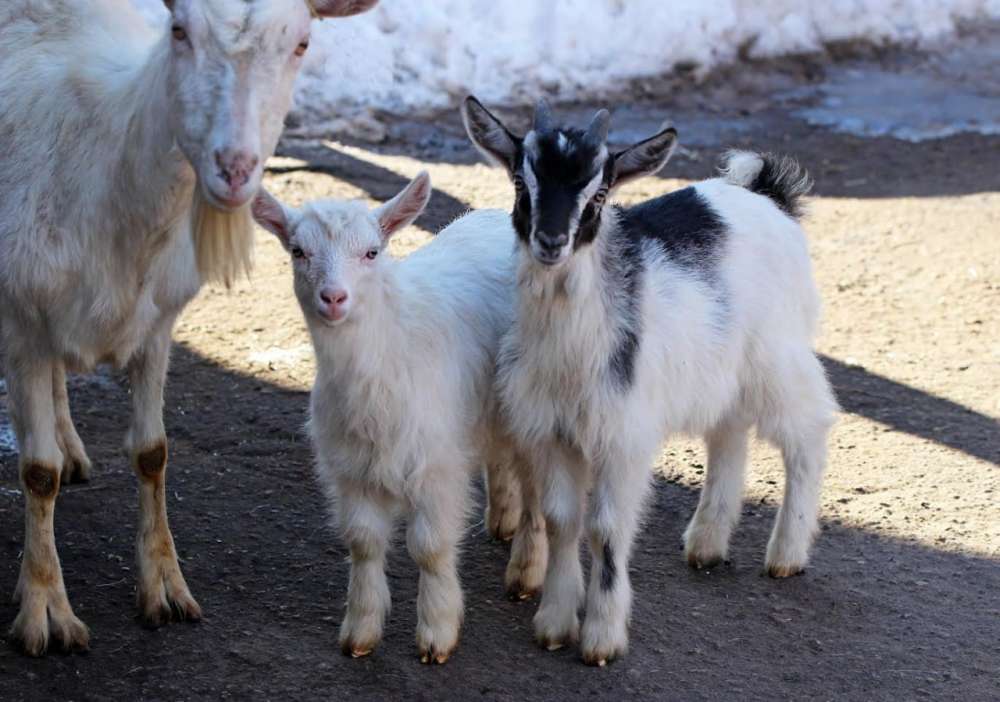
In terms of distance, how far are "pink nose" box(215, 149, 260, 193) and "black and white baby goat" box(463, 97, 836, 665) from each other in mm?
870

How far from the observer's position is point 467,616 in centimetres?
509

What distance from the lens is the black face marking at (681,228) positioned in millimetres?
5008

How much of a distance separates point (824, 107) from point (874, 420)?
5.04 meters

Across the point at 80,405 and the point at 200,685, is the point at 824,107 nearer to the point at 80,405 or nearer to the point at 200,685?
the point at 80,405

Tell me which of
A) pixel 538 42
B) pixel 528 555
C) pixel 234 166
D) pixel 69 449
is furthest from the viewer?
pixel 538 42

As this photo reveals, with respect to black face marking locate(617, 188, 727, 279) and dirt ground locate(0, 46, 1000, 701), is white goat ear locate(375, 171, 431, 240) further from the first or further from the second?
dirt ground locate(0, 46, 1000, 701)

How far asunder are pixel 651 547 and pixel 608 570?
0.94 m

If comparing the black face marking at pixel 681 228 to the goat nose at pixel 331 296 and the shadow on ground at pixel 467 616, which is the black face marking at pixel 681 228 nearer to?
the goat nose at pixel 331 296

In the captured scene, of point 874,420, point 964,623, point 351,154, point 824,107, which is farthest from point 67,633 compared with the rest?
point 824,107

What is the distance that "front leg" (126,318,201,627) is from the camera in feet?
16.3

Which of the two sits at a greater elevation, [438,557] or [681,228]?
[681,228]

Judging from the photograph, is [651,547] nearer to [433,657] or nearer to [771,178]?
[433,657]

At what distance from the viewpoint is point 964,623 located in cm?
510

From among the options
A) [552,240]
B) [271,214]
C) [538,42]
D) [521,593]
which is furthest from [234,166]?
[538,42]
